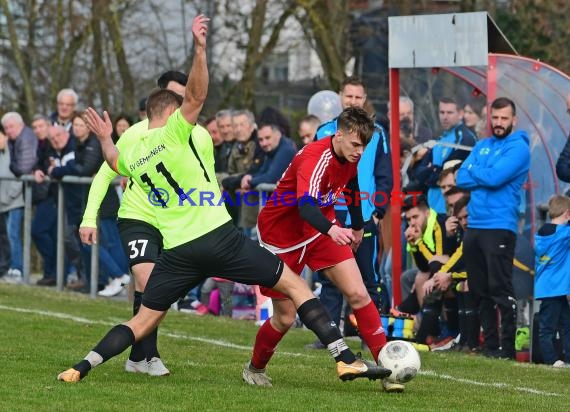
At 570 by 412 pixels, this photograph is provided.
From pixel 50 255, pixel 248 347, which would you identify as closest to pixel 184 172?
pixel 248 347

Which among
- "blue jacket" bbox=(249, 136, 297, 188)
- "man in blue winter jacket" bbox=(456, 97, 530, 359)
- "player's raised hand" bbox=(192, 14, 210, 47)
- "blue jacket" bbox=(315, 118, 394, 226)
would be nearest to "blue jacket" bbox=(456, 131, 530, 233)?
"man in blue winter jacket" bbox=(456, 97, 530, 359)

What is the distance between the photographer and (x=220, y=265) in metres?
9.02

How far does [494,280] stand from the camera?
1229cm

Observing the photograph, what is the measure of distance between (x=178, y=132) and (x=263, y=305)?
5786mm

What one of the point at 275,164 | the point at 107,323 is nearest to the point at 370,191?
the point at 275,164

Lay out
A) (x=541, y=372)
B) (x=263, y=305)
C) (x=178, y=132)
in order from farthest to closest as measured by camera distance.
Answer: (x=263, y=305), (x=541, y=372), (x=178, y=132)

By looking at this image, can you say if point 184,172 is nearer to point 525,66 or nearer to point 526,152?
point 526,152

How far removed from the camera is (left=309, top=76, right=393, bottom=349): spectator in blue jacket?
39.7 ft

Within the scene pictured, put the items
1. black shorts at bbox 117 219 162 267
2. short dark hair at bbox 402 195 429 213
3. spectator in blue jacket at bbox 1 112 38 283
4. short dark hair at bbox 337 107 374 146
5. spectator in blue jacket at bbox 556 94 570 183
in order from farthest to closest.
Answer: spectator in blue jacket at bbox 1 112 38 283, short dark hair at bbox 402 195 429 213, spectator in blue jacket at bbox 556 94 570 183, black shorts at bbox 117 219 162 267, short dark hair at bbox 337 107 374 146

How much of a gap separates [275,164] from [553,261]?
3912mm

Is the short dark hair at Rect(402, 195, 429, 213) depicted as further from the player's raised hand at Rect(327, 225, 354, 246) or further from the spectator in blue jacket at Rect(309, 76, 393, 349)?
the player's raised hand at Rect(327, 225, 354, 246)

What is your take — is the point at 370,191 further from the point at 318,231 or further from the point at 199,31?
the point at 199,31

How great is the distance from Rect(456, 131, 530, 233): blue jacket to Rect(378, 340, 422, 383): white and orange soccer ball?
348 cm

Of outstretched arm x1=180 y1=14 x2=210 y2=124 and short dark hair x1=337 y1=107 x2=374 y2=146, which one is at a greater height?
outstretched arm x1=180 y1=14 x2=210 y2=124
